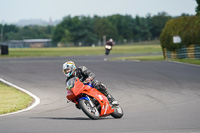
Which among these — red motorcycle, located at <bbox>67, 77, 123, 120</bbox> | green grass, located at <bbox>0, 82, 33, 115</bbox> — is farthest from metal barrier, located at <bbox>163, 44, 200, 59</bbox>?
red motorcycle, located at <bbox>67, 77, 123, 120</bbox>

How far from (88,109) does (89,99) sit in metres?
0.21

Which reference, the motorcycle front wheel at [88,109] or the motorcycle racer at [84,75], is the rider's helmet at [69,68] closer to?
the motorcycle racer at [84,75]

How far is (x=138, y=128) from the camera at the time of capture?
8312mm

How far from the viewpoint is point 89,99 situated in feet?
32.5

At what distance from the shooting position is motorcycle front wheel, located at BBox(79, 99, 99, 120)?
387 inches

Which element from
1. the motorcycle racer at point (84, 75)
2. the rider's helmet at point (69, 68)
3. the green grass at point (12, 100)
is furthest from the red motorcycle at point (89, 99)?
the green grass at point (12, 100)

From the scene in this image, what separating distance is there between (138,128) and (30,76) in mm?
15532

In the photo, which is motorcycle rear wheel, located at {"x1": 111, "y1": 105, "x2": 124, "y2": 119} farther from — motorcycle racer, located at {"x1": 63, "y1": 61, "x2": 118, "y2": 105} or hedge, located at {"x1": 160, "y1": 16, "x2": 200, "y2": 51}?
hedge, located at {"x1": 160, "y1": 16, "x2": 200, "y2": 51}

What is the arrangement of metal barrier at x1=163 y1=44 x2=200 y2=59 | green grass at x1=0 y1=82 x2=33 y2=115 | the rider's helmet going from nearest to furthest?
the rider's helmet
green grass at x1=0 y1=82 x2=33 y2=115
metal barrier at x1=163 y1=44 x2=200 y2=59

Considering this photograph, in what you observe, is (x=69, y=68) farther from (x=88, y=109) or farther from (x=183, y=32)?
(x=183, y=32)

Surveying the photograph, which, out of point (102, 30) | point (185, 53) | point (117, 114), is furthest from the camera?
point (102, 30)

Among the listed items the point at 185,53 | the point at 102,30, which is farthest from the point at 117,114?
the point at 102,30

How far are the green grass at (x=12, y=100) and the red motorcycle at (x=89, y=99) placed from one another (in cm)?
280

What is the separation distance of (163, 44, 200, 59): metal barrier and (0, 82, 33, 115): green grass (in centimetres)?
2001
